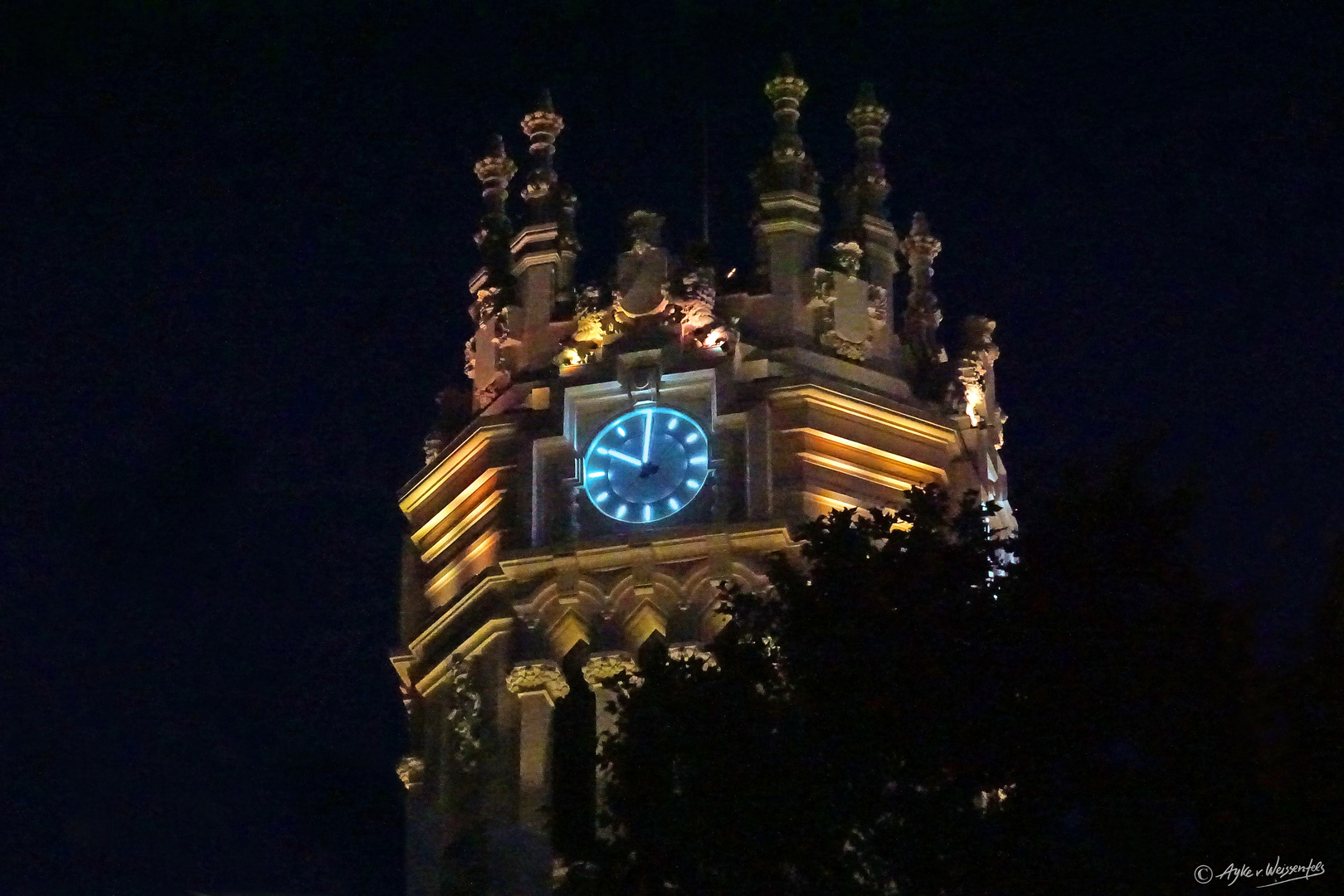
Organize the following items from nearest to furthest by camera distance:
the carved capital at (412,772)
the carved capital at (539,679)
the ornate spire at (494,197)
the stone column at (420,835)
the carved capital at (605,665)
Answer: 1. the carved capital at (605,665)
2. the carved capital at (539,679)
3. the stone column at (420,835)
4. the carved capital at (412,772)
5. the ornate spire at (494,197)

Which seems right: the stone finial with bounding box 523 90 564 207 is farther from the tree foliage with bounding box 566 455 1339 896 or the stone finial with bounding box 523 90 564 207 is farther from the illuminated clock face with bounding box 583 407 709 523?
the tree foliage with bounding box 566 455 1339 896

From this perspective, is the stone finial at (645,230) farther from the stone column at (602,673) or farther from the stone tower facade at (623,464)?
the stone column at (602,673)

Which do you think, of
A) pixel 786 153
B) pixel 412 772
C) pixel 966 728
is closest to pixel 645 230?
pixel 786 153

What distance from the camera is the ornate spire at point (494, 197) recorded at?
7935cm

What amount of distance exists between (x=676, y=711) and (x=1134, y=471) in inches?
238

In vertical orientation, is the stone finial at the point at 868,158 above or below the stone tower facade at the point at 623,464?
above

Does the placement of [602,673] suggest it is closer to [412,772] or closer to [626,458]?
[626,458]

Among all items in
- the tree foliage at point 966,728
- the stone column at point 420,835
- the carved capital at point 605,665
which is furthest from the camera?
the stone column at point 420,835

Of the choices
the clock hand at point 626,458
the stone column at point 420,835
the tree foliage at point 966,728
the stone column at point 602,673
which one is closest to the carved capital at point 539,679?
the stone column at point 602,673

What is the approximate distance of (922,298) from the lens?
78.3 m

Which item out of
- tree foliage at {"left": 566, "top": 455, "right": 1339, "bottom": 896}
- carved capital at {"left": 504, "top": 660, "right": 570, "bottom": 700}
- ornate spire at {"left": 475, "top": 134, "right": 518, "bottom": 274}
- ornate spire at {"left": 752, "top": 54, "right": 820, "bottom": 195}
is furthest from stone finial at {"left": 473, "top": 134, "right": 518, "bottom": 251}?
tree foliage at {"left": 566, "top": 455, "right": 1339, "bottom": 896}

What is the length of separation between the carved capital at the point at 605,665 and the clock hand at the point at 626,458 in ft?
10.3

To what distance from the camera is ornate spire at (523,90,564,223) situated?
78.7 metres

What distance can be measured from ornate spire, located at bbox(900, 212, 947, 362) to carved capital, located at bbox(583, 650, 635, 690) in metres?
8.14
